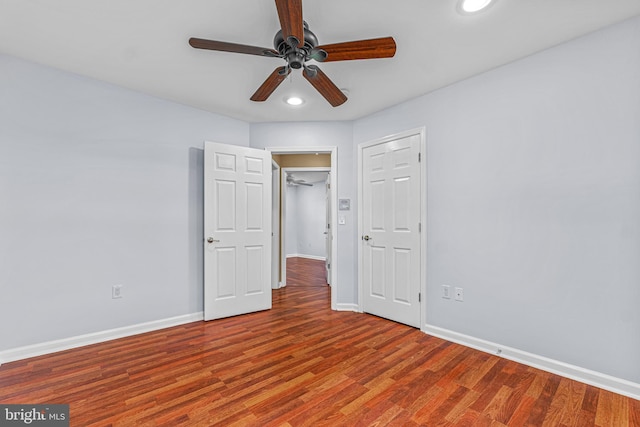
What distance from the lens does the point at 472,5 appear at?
5.85 feet

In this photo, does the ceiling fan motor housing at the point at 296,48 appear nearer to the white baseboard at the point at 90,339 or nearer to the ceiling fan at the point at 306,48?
the ceiling fan at the point at 306,48

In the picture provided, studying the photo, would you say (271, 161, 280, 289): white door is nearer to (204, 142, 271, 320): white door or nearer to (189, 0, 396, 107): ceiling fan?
(204, 142, 271, 320): white door

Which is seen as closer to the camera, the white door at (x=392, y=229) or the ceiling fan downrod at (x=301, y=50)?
the ceiling fan downrod at (x=301, y=50)

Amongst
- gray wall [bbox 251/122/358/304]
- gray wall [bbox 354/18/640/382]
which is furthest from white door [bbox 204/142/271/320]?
gray wall [bbox 354/18/640/382]

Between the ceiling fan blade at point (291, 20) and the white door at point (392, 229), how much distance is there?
190 cm

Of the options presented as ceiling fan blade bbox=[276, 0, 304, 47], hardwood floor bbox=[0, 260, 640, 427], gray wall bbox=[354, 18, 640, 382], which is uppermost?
ceiling fan blade bbox=[276, 0, 304, 47]

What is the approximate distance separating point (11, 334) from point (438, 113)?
4.28 metres

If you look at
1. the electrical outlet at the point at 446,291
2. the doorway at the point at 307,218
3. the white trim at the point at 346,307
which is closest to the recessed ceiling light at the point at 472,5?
the electrical outlet at the point at 446,291

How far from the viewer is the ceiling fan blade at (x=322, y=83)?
1986mm

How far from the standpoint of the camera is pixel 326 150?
386cm

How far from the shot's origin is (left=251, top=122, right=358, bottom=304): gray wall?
12.4 ft

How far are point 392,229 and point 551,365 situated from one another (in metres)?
1.77

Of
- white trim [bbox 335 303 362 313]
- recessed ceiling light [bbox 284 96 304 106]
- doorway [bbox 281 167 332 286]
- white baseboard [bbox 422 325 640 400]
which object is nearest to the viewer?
white baseboard [bbox 422 325 640 400]

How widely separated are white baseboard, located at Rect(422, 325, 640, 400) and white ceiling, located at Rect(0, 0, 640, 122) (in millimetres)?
2414
